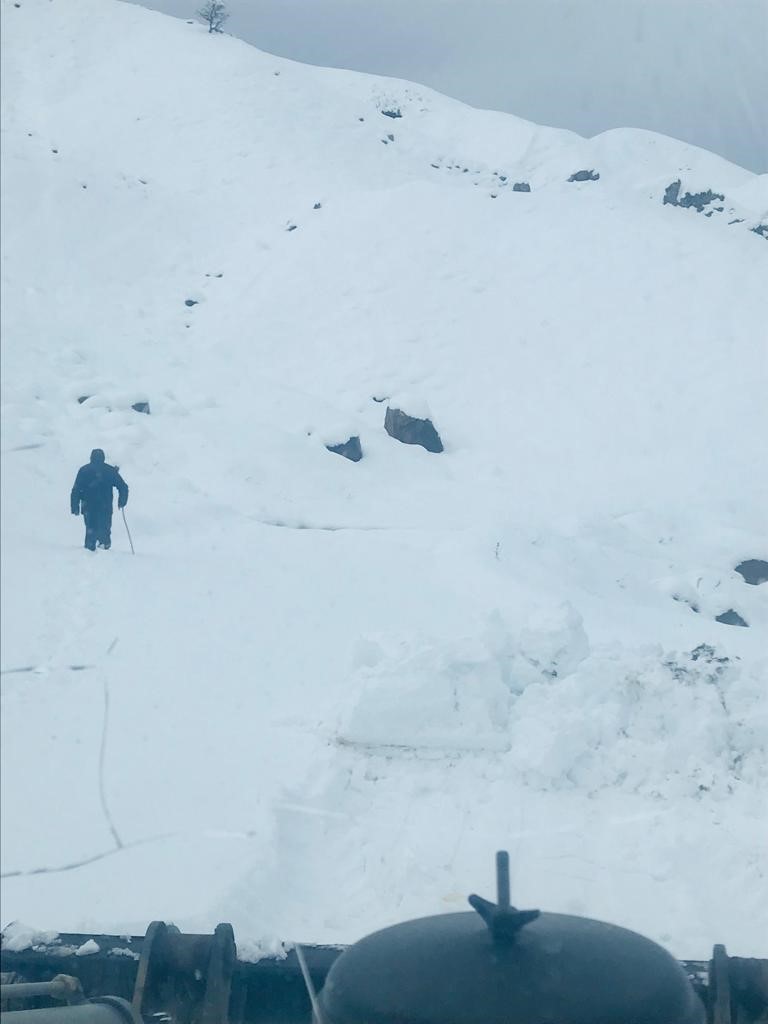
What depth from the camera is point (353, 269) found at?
23297mm

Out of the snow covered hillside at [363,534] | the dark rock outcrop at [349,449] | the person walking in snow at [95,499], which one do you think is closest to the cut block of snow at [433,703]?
the snow covered hillside at [363,534]

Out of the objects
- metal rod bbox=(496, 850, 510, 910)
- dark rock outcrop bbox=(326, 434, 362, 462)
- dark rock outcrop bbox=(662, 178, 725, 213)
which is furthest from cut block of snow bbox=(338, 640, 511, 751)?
dark rock outcrop bbox=(662, 178, 725, 213)

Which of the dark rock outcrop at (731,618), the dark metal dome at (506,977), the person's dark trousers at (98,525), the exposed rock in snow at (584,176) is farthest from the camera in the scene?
the exposed rock in snow at (584,176)

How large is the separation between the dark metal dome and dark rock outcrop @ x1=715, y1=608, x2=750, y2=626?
9.03m

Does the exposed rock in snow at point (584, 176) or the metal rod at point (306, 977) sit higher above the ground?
the exposed rock in snow at point (584, 176)

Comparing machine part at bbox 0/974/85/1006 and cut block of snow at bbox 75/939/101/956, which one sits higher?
cut block of snow at bbox 75/939/101/956

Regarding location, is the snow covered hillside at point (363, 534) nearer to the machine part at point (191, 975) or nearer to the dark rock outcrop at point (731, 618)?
the dark rock outcrop at point (731, 618)

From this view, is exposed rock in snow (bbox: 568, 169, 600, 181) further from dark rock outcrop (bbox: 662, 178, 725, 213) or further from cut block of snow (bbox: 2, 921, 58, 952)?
cut block of snow (bbox: 2, 921, 58, 952)

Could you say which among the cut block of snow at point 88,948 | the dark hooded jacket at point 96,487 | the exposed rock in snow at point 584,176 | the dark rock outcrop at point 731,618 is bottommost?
the cut block of snow at point 88,948

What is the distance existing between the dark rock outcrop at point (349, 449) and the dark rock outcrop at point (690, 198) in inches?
563

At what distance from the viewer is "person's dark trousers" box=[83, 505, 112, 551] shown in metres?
8.44

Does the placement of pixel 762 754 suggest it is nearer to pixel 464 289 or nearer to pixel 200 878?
pixel 200 878

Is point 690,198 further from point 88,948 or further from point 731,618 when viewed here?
point 88,948

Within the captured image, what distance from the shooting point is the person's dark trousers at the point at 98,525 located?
8.44m
